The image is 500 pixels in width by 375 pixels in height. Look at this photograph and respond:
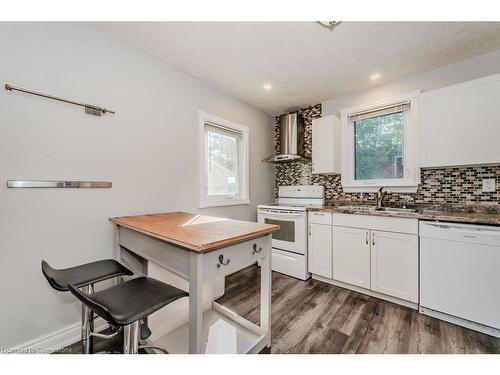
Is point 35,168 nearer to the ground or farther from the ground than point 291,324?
farther from the ground

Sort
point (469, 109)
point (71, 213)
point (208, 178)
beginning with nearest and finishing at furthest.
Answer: point (71, 213) < point (469, 109) < point (208, 178)

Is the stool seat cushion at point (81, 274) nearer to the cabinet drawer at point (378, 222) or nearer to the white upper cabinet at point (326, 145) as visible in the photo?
the cabinet drawer at point (378, 222)

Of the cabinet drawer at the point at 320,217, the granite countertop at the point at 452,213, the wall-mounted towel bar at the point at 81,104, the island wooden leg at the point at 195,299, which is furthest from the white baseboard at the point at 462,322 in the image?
the wall-mounted towel bar at the point at 81,104

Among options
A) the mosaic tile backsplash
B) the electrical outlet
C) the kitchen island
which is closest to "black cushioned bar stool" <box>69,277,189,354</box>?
the kitchen island

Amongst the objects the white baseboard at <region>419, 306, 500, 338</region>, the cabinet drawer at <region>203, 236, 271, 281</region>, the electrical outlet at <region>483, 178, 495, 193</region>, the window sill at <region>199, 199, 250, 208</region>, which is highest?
the electrical outlet at <region>483, 178, 495, 193</region>

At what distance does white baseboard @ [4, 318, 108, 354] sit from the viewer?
135cm

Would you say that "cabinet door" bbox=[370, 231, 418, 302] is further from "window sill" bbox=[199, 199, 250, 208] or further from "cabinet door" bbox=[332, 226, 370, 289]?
"window sill" bbox=[199, 199, 250, 208]

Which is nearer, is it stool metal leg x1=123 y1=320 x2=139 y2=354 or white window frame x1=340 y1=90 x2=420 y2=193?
stool metal leg x1=123 y1=320 x2=139 y2=354

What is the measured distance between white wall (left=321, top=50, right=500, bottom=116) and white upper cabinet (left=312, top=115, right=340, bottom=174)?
1.15 feet
